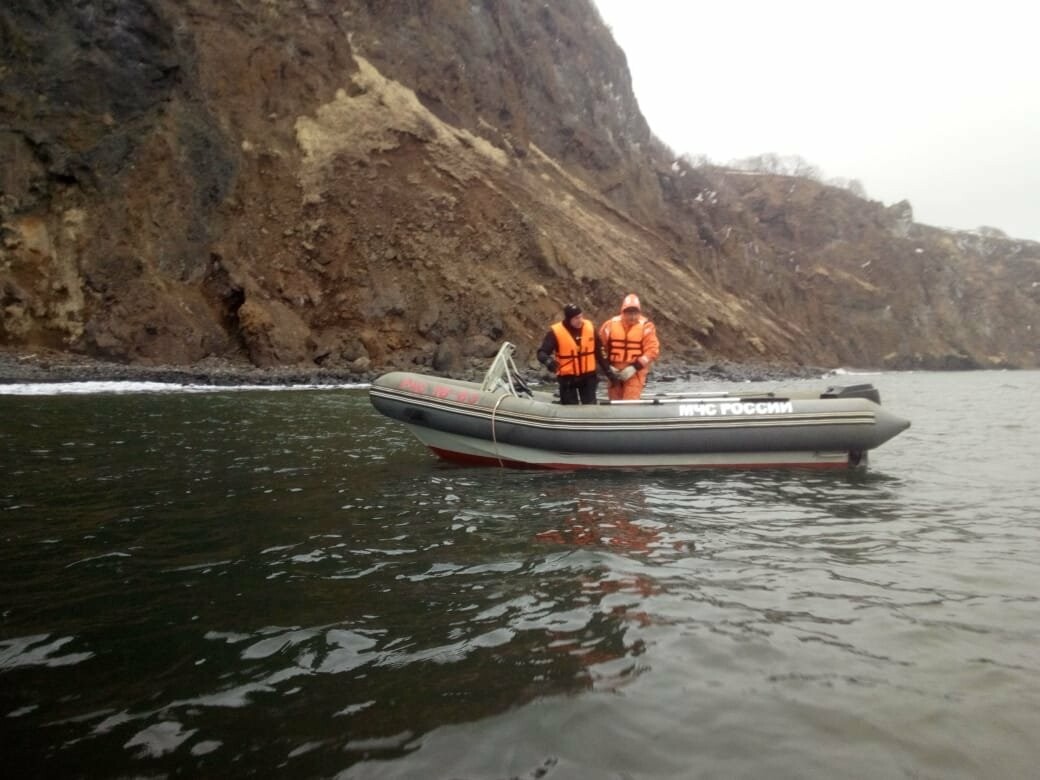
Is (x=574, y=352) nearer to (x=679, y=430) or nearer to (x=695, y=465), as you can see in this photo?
(x=679, y=430)

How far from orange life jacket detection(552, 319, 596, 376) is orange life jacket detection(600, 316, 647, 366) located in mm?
316

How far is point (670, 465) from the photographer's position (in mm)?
8086

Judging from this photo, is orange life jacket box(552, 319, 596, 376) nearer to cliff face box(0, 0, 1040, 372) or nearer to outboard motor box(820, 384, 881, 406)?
outboard motor box(820, 384, 881, 406)

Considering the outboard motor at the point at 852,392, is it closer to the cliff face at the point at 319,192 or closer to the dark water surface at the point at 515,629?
the dark water surface at the point at 515,629

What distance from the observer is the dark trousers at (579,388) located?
28.7ft

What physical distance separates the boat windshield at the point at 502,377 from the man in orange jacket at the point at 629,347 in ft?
3.57

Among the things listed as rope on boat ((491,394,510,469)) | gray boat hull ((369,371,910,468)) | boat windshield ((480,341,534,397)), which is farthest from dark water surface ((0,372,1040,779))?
boat windshield ((480,341,534,397))

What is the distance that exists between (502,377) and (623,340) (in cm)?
149

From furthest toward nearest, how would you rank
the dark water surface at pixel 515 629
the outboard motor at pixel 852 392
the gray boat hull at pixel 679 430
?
1. the outboard motor at pixel 852 392
2. the gray boat hull at pixel 679 430
3. the dark water surface at pixel 515 629

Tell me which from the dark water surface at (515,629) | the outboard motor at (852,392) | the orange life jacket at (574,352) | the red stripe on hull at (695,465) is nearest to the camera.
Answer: the dark water surface at (515,629)

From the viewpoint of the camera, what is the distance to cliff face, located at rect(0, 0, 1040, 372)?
2608 centimetres

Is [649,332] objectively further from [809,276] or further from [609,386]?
[809,276]

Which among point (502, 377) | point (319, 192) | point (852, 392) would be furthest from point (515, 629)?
point (319, 192)

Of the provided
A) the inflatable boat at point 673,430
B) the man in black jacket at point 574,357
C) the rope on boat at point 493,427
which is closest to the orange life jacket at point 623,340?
the man in black jacket at point 574,357
